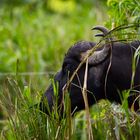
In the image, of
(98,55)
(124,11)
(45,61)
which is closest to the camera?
(98,55)

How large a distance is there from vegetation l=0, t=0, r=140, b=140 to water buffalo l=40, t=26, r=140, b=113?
0.13m

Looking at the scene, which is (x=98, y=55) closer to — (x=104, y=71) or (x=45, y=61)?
(x=104, y=71)

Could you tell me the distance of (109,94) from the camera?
8.02m

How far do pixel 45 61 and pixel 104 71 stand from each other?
182 inches

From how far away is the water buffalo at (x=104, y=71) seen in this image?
7867mm

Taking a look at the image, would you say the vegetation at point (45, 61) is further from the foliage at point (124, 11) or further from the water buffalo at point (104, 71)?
the water buffalo at point (104, 71)

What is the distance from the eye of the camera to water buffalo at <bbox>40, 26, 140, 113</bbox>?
7.87 m

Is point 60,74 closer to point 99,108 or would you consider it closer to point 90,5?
point 99,108

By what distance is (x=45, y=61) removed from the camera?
12.5m

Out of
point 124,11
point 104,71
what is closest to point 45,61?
point 124,11

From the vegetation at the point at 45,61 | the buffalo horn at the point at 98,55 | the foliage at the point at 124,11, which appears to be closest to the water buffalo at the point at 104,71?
the buffalo horn at the point at 98,55

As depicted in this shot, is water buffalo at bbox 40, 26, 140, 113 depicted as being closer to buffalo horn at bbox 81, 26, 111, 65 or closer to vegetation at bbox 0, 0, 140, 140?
buffalo horn at bbox 81, 26, 111, 65

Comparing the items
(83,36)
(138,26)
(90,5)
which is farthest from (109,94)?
(90,5)

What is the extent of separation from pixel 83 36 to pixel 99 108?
521 centimetres
